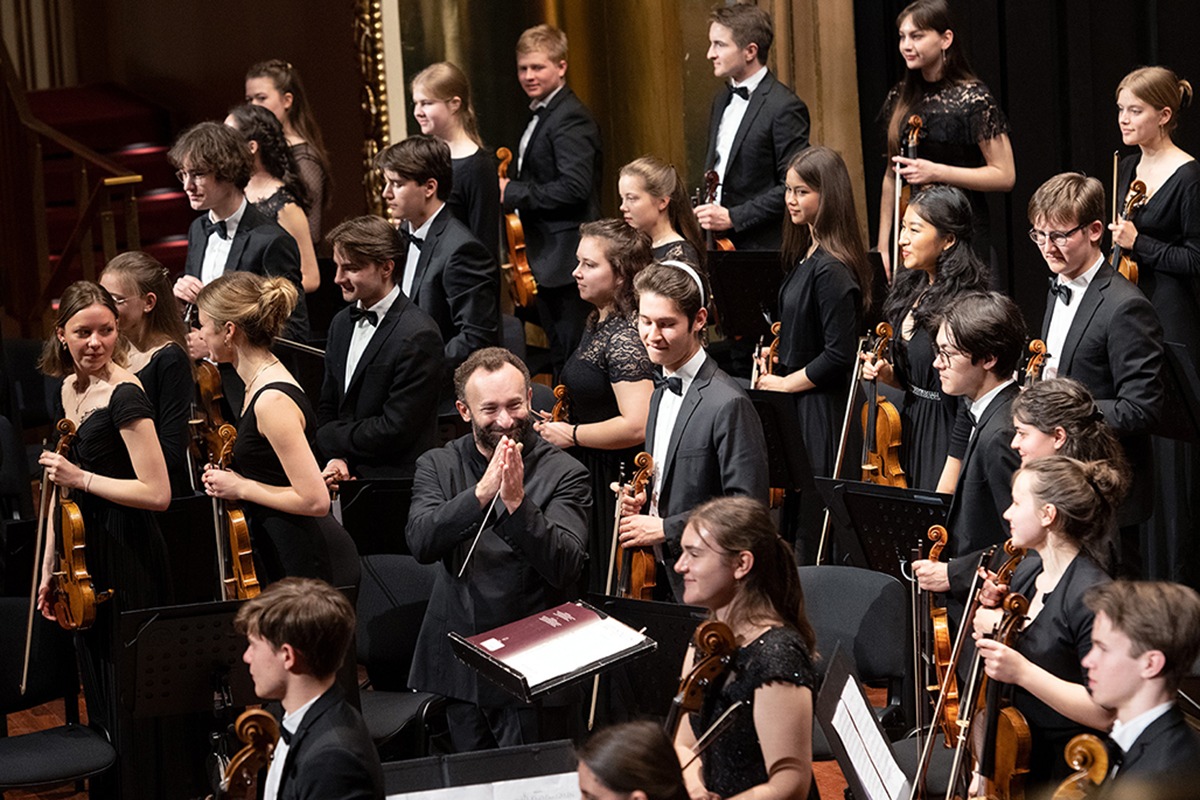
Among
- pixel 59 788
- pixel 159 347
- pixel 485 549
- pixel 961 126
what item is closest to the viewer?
pixel 485 549

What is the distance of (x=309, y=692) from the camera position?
331cm

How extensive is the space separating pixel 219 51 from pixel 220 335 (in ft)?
20.7

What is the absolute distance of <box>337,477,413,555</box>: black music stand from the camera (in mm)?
5008

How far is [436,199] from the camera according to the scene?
5.88 metres

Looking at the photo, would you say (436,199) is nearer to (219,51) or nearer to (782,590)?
(782,590)

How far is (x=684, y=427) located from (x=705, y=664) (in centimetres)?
130

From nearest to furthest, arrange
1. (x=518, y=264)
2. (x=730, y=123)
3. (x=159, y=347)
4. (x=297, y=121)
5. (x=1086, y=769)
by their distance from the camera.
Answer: (x=1086, y=769), (x=159, y=347), (x=730, y=123), (x=518, y=264), (x=297, y=121)

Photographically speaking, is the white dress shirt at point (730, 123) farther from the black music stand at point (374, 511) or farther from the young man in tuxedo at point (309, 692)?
the young man in tuxedo at point (309, 692)

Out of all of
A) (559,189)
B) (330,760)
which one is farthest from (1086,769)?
(559,189)

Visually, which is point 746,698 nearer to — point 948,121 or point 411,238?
point 411,238

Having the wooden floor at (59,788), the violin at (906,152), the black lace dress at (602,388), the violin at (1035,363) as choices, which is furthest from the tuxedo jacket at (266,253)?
the violin at (1035,363)

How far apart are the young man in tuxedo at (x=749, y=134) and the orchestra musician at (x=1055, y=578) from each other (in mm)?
2973

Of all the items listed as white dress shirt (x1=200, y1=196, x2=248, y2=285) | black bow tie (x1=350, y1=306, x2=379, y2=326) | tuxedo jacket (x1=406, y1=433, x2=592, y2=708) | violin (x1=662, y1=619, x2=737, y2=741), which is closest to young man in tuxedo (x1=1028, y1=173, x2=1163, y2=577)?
tuxedo jacket (x1=406, y1=433, x2=592, y2=708)

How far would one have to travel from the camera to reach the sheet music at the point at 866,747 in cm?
321
